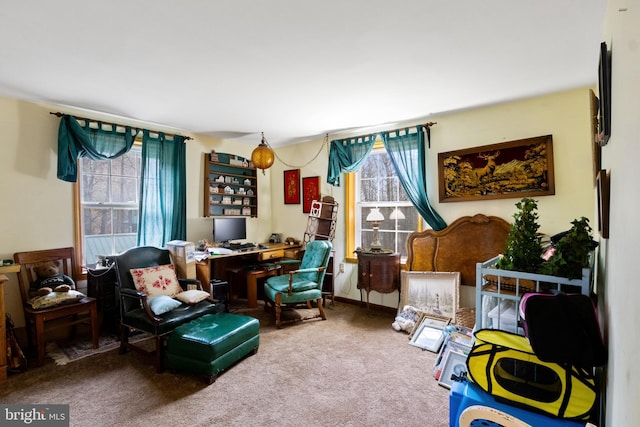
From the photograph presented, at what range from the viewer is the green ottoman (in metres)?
2.27

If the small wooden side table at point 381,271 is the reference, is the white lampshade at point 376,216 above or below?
above

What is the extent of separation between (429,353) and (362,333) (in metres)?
0.71

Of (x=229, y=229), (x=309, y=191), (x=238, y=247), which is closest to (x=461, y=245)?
(x=309, y=191)

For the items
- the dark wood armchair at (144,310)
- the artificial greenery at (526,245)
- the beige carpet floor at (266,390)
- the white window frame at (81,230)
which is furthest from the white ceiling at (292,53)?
the beige carpet floor at (266,390)

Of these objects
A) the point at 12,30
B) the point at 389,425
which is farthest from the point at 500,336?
the point at 12,30

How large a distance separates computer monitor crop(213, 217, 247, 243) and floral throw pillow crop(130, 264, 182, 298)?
1.07 metres

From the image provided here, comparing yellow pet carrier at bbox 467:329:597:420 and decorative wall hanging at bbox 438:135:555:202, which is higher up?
decorative wall hanging at bbox 438:135:555:202

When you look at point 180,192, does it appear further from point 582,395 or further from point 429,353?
point 582,395

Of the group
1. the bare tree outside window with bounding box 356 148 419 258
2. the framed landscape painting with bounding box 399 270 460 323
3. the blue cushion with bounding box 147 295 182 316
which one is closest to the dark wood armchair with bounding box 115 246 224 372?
the blue cushion with bounding box 147 295 182 316

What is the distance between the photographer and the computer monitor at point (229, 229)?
4107mm

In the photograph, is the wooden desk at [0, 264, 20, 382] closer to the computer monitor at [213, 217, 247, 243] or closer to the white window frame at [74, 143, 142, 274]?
the white window frame at [74, 143, 142, 274]

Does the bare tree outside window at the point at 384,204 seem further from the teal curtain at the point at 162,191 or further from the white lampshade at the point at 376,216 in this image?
the teal curtain at the point at 162,191

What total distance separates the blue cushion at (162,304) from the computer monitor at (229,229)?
1444mm

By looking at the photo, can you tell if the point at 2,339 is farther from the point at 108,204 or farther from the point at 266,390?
the point at 266,390
